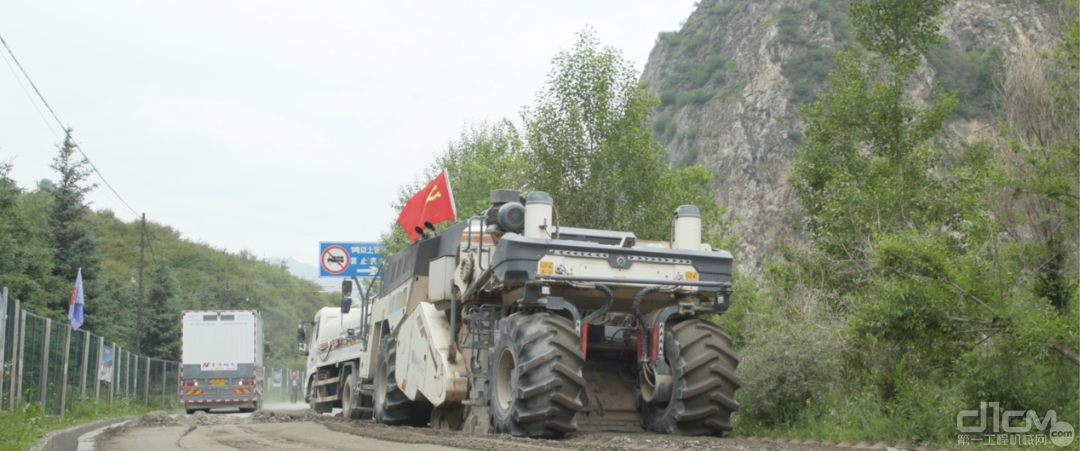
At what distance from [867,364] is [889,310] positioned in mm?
2215

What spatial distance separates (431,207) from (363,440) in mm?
4561

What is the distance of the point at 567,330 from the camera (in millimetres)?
10109

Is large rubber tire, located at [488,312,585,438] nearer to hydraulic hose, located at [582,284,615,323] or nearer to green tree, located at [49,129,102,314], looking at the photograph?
hydraulic hose, located at [582,284,615,323]

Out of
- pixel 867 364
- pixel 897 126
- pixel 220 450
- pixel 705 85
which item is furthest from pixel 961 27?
pixel 220 450

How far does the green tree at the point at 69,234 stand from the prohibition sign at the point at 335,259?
19318 millimetres

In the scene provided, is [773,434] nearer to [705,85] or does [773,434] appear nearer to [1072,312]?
[1072,312]

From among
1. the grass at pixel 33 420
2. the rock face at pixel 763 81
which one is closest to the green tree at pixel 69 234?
the grass at pixel 33 420

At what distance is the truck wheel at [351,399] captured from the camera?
18.2 metres

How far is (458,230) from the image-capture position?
502 inches

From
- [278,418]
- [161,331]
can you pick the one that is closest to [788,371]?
[278,418]

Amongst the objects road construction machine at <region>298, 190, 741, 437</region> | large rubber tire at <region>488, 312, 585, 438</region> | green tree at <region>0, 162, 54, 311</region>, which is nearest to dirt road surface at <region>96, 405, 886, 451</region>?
large rubber tire at <region>488, 312, 585, 438</region>

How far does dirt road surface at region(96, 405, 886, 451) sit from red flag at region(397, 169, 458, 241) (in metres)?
3.31

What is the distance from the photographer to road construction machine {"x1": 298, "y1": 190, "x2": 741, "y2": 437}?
10.1 m

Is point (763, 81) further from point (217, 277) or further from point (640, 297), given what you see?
point (640, 297)
